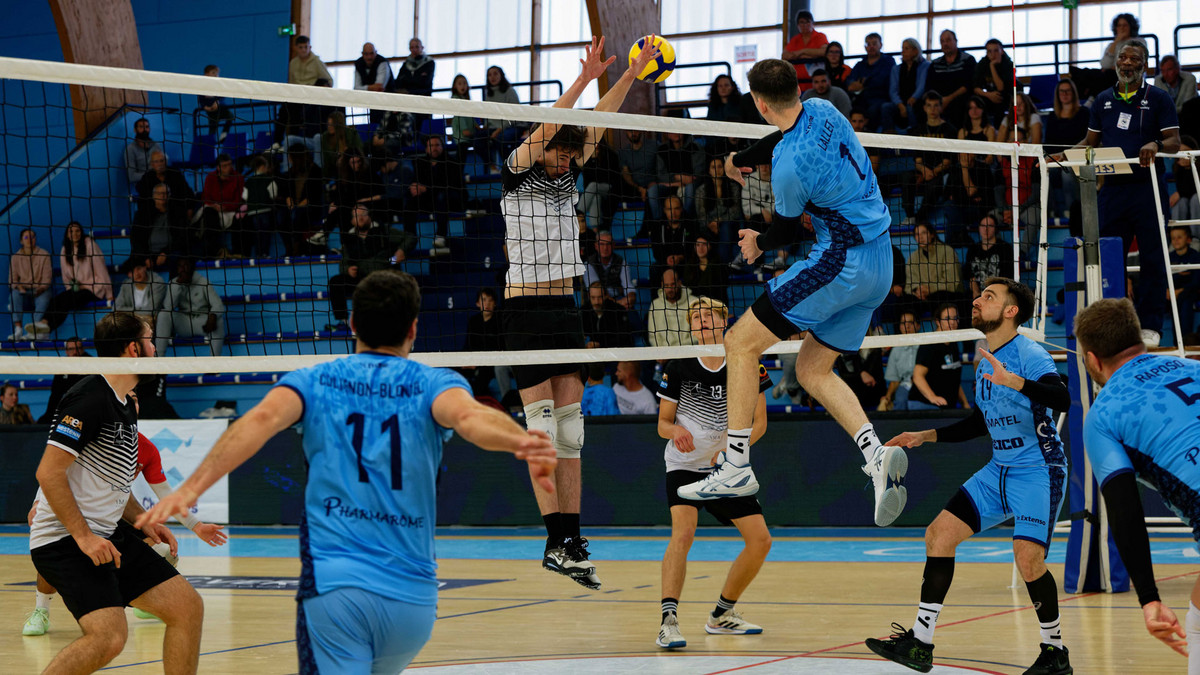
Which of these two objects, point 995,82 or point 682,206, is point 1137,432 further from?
point 995,82

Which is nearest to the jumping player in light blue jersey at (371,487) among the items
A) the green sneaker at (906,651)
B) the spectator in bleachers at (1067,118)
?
the green sneaker at (906,651)

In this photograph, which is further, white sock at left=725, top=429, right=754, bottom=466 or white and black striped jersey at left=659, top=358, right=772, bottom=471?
white and black striped jersey at left=659, top=358, right=772, bottom=471

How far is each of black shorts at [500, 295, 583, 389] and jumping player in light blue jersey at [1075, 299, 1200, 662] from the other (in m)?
3.24

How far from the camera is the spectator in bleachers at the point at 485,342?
1311cm

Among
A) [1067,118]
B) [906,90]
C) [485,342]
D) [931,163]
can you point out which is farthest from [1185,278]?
[485,342]

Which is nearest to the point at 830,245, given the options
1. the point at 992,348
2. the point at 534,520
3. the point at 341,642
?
the point at 992,348

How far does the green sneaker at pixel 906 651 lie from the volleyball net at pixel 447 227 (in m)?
1.78

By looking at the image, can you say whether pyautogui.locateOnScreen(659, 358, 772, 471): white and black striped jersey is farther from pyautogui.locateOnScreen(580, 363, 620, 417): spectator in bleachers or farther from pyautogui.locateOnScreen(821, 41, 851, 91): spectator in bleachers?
pyautogui.locateOnScreen(821, 41, 851, 91): spectator in bleachers

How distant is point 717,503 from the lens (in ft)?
25.4

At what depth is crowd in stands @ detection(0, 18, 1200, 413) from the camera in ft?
41.4

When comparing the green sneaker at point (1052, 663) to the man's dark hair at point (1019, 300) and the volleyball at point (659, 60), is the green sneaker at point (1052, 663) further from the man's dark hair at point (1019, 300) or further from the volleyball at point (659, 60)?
the volleyball at point (659, 60)

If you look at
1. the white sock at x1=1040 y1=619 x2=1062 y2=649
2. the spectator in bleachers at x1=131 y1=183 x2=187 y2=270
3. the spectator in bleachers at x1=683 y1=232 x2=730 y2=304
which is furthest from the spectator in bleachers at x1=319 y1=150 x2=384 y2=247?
the white sock at x1=1040 y1=619 x2=1062 y2=649

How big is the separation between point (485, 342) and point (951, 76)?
7001 millimetres

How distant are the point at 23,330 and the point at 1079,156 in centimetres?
1345
